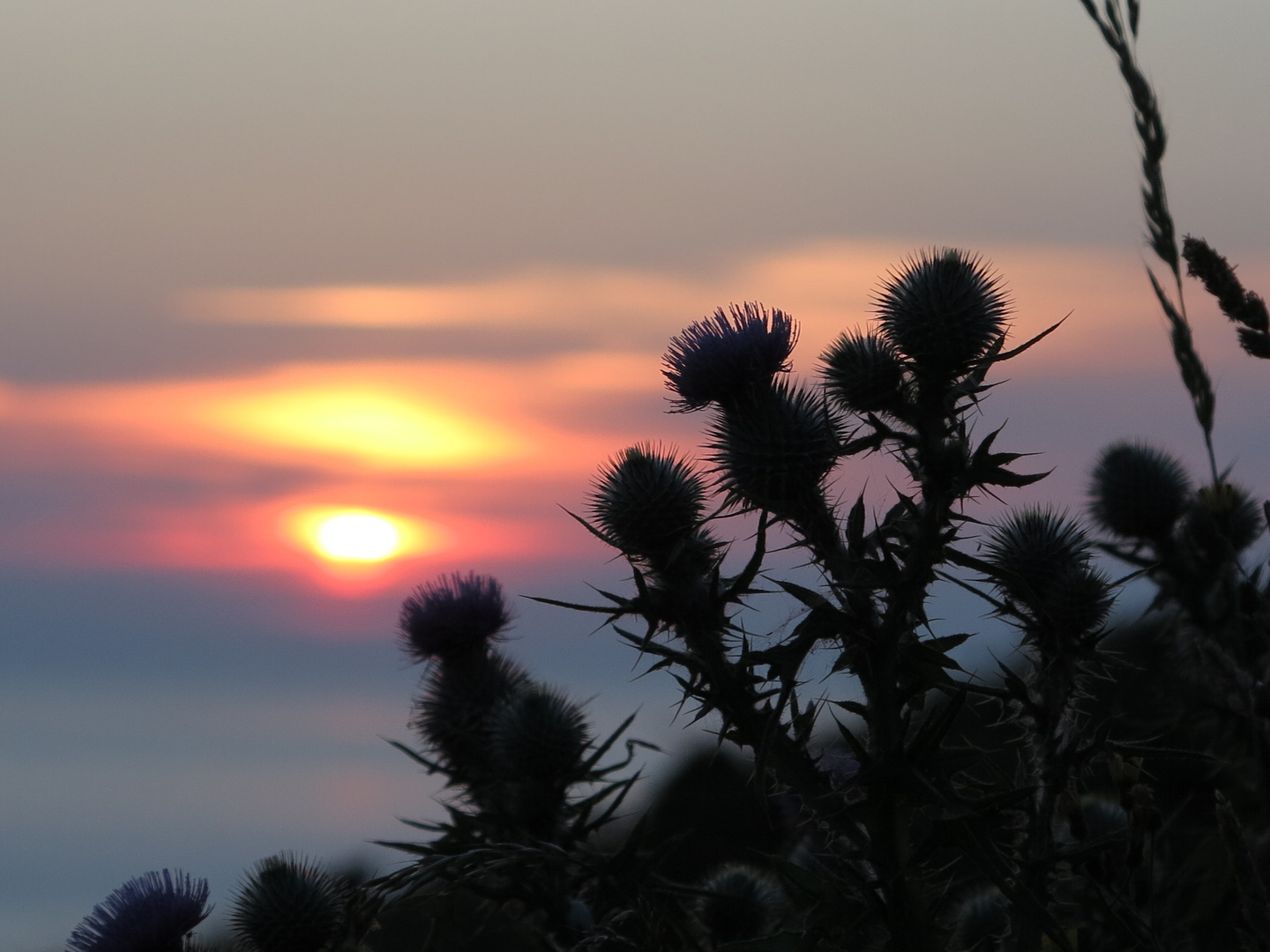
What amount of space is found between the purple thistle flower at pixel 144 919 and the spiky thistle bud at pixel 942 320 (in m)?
3.25

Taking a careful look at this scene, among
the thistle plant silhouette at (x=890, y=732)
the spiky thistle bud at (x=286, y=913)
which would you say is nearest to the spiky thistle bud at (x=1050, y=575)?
the thistle plant silhouette at (x=890, y=732)

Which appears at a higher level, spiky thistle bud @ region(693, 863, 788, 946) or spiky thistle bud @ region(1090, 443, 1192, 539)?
spiky thistle bud @ region(1090, 443, 1192, 539)

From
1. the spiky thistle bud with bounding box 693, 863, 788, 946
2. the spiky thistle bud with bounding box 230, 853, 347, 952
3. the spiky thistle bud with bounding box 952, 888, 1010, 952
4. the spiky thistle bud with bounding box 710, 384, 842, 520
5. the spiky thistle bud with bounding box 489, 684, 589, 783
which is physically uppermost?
the spiky thistle bud with bounding box 710, 384, 842, 520

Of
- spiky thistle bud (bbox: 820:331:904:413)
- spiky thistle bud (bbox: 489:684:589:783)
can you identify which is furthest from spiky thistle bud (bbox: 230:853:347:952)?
spiky thistle bud (bbox: 820:331:904:413)

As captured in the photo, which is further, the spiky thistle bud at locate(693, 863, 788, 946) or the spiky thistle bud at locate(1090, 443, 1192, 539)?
the spiky thistle bud at locate(1090, 443, 1192, 539)

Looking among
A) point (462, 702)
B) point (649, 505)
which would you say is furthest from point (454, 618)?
point (649, 505)

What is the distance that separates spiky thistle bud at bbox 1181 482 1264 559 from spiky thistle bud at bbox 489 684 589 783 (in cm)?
291

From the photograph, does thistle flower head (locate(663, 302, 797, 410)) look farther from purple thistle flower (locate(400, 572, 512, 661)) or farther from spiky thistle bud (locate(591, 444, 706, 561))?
purple thistle flower (locate(400, 572, 512, 661))

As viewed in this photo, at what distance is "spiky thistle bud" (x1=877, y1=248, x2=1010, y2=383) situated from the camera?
4.75 m

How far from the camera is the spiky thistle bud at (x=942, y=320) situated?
4754 millimetres

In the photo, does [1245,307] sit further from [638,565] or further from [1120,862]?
[638,565]

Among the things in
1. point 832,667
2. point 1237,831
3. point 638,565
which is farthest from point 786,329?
point 1237,831

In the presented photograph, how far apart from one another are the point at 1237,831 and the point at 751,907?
357cm

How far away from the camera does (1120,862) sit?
341cm
